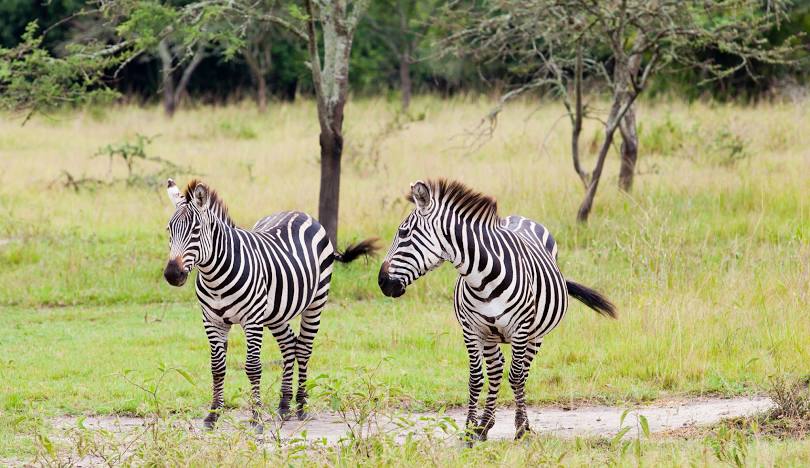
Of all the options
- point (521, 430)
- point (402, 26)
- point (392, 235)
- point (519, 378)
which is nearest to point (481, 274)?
point (519, 378)

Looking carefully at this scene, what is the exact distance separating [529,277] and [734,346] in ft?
9.26

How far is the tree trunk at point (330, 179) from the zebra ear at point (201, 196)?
4.91 m

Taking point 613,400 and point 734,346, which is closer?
point 613,400

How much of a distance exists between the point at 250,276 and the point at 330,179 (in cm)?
481

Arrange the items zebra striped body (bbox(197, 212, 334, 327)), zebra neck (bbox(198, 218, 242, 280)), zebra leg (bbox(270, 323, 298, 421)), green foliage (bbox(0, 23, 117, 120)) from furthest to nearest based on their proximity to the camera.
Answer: green foliage (bbox(0, 23, 117, 120)) → zebra leg (bbox(270, 323, 298, 421)) → zebra striped body (bbox(197, 212, 334, 327)) → zebra neck (bbox(198, 218, 242, 280))

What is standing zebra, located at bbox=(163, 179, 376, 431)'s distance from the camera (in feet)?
20.6

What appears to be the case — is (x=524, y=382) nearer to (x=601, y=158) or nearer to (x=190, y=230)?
(x=190, y=230)

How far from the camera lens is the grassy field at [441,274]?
25.2ft

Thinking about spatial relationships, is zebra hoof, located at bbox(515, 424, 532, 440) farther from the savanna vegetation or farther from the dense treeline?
the dense treeline

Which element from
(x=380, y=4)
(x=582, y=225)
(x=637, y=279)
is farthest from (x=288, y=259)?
(x=380, y=4)

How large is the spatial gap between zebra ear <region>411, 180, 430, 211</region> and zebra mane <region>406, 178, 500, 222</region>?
0.06 metres

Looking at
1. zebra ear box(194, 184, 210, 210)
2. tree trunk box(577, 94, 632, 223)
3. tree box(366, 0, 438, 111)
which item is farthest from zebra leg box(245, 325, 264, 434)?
tree box(366, 0, 438, 111)

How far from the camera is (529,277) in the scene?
622 centimetres

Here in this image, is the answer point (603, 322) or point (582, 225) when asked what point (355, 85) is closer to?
point (582, 225)
